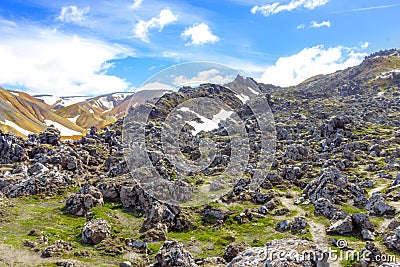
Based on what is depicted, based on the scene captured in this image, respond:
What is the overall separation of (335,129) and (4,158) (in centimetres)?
9208

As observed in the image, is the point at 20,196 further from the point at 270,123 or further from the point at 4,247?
the point at 270,123

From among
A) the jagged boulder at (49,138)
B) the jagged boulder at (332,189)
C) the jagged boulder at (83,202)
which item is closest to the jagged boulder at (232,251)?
the jagged boulder at (332,189)

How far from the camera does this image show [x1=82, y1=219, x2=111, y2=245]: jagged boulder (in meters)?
34.5

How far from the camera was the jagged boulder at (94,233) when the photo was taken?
34503mm

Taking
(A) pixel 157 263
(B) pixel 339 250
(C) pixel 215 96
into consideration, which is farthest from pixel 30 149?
(C) pixel 215 96

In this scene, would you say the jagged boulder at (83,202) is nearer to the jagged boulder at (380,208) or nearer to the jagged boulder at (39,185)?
the jagged boulder at (39,185)

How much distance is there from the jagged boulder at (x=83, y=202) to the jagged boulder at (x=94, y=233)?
9.51m

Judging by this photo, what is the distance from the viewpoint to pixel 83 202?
45750 millimetres

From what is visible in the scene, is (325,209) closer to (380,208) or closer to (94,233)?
(380,208)

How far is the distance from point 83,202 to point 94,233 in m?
12.2

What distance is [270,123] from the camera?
133 m

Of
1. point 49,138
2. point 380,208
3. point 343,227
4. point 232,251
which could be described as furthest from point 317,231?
point 49,138

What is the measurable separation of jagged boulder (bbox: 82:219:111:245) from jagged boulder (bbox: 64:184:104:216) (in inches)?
374

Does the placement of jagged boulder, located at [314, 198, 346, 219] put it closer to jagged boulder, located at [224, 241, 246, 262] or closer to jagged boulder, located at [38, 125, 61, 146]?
jagged boulder, located at [224, 241, 246, 262]
